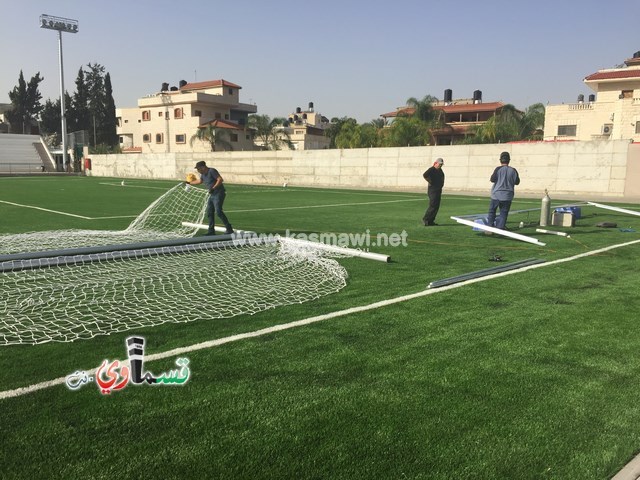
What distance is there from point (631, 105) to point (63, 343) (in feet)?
167

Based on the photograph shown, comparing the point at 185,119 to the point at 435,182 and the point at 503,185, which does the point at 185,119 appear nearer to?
the point at 435,182

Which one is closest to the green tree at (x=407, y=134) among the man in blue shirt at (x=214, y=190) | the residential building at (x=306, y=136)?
the residential building at (x=306, y=136)

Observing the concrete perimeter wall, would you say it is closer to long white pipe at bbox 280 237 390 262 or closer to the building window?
long white pipe at bbox 280 237 390 262

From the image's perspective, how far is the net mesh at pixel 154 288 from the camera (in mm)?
5102

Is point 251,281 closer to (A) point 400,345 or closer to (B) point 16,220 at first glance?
(A) point 400,345

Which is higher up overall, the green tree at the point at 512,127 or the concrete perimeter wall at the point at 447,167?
the green tree at the point at 512,127

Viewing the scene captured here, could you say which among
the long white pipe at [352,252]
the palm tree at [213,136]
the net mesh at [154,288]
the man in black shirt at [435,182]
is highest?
the palm tree at [213,136]

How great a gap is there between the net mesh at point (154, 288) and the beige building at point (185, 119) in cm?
5982

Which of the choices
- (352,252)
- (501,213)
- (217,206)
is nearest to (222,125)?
(217,206)

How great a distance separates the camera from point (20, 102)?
9769 cm

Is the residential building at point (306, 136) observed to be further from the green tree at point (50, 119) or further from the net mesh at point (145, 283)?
the net mesh at point (145, 283)

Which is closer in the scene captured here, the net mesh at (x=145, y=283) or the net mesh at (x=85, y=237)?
the net mesh at (x=145, y=283)

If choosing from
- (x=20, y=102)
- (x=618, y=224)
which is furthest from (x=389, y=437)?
(x=20, y=102)

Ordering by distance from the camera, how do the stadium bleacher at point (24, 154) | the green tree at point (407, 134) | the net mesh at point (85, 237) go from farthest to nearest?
the stadium bleacher at point (24, 154) → the green tree at point (407, 134) → the net mesh at point (85, 237)
